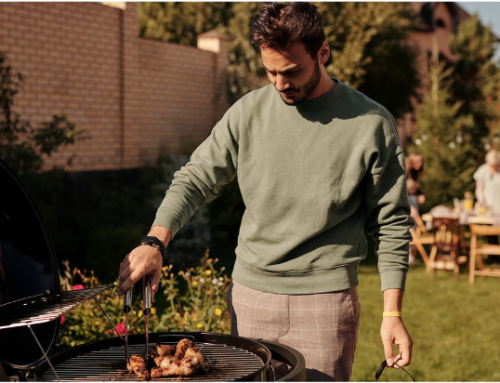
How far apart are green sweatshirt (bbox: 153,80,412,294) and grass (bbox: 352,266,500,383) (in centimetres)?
324

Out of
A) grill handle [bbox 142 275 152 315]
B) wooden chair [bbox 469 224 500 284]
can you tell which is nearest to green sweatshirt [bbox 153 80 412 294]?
grill handle [bbox 142 275 152 315]

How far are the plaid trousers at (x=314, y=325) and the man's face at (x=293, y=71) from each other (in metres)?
0.71

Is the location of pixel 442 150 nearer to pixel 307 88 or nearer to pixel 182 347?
pixel 307 88

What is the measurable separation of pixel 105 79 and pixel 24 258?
9.62m

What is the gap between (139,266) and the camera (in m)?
2.09

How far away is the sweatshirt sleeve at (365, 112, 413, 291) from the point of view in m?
2.37

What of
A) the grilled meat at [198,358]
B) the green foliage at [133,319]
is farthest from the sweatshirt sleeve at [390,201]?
the green foliage at [133,319]

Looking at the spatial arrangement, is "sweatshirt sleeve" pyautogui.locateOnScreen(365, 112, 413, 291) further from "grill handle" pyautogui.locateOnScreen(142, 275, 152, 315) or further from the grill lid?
the grill lid

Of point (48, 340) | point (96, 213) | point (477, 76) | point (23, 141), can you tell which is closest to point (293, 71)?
point (48, 340)

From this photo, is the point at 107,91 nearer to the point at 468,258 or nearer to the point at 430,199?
the point at 468,258

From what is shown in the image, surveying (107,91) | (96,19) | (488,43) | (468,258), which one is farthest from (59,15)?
(488,43)

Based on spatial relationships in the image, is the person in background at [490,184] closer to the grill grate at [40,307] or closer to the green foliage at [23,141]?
the green foliage at [23,141]

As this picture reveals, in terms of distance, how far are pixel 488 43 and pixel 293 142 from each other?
23076 mm

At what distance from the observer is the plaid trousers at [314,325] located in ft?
7.99
